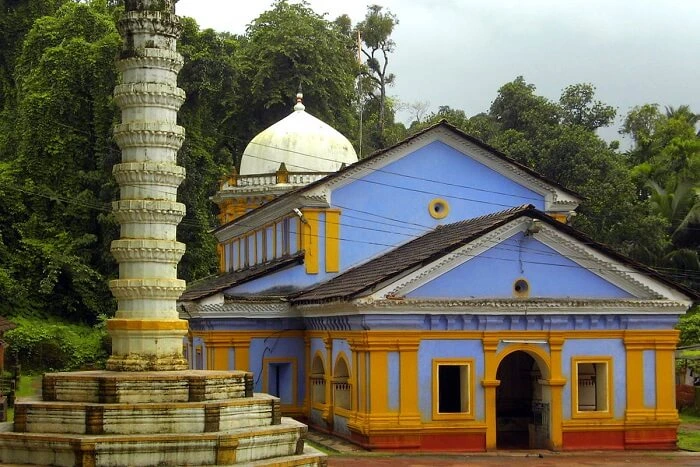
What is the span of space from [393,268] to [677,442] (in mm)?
7721

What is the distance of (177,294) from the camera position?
16.7 m

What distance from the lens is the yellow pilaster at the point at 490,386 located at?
24594 millimetres

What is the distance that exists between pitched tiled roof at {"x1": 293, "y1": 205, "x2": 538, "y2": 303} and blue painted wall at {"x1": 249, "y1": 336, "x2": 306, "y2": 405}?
1537 mm

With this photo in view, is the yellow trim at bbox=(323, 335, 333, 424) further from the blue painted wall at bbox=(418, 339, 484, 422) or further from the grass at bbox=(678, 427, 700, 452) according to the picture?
the grass at bbox=(678, 427, 700, 452)

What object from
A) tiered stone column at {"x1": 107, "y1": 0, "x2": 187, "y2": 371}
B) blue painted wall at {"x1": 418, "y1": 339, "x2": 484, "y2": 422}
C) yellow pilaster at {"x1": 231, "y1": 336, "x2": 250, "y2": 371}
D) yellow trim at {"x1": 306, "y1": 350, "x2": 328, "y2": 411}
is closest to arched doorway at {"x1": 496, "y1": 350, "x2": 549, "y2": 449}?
blue painted wall at {"x1": 418, "y1": 339, "x2": 484, "y2": 422}

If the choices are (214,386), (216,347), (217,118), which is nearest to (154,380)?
(214,386)

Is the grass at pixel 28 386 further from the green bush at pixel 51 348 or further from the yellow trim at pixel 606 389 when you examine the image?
the yellow trim at pixel 606 389

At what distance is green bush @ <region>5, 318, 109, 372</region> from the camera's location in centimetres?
4272

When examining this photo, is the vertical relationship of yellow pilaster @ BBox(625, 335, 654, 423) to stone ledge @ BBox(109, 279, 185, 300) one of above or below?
below

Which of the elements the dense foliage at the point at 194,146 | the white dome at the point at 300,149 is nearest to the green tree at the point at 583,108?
the dense foliage at the point at 194,146

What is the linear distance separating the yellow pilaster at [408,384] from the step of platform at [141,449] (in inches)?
343

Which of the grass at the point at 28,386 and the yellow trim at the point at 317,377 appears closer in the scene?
the yellow trim at the point at 317,377

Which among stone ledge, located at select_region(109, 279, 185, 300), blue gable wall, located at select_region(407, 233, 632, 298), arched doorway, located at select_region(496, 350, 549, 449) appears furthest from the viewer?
arched doorway, located at select_region(496, 350, 549, 449)

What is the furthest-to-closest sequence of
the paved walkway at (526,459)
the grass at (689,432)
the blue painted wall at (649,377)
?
the grass at (689,432) < the blue painted wall at (649,377) < the paved walkway at (526,459)
